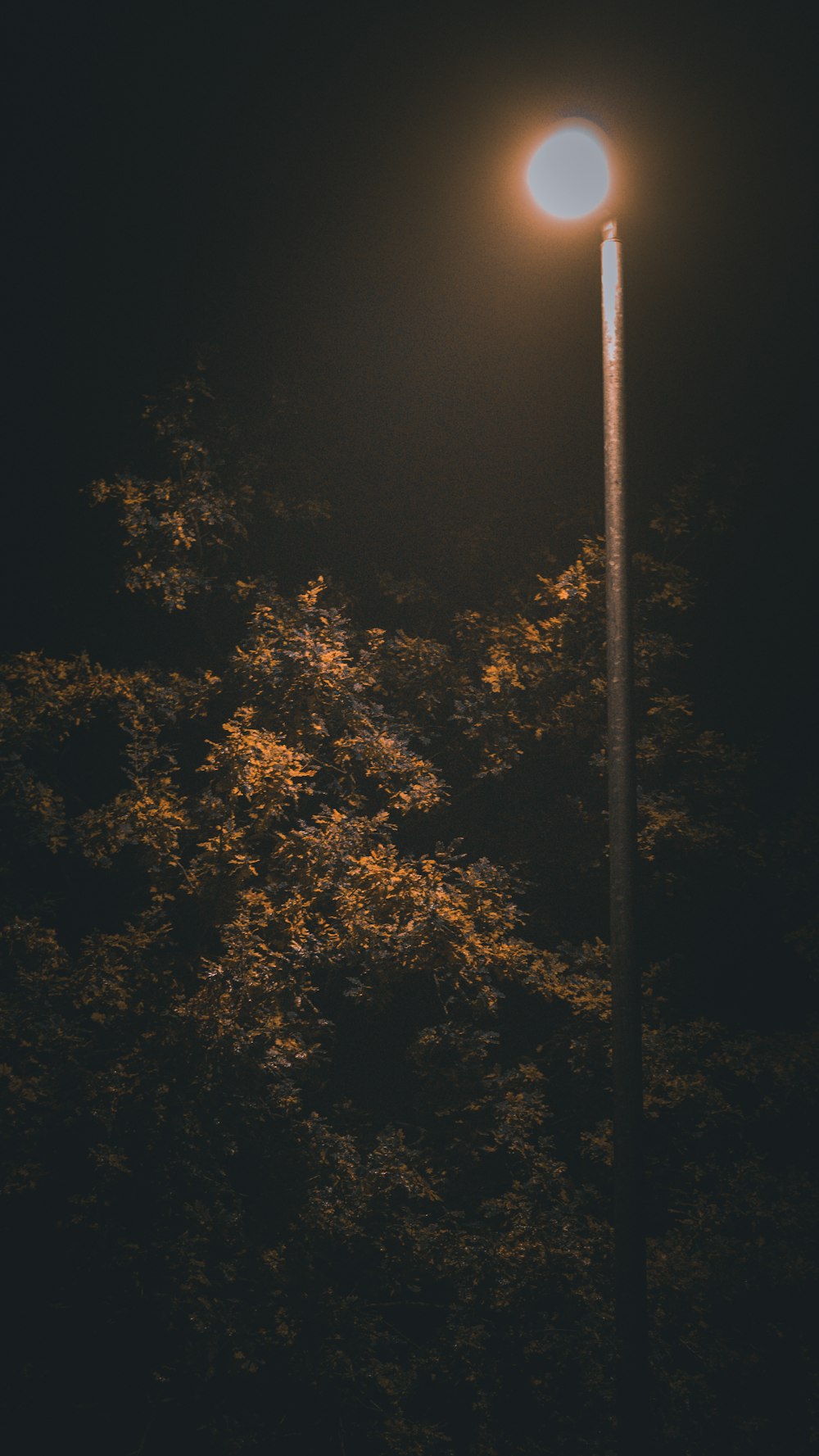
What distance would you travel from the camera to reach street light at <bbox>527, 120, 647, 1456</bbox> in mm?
4184

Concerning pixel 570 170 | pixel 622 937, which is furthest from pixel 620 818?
pixel 570 170

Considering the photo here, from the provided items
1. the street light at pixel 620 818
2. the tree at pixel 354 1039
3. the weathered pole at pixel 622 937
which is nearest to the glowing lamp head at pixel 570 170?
the street light at pixel 620 818

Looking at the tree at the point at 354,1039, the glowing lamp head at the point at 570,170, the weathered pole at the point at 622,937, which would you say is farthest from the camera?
the tree at the point at 354,1039

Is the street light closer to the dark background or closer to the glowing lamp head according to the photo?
the glowing lamp head

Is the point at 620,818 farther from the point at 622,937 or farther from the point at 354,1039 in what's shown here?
the point at 354,1039

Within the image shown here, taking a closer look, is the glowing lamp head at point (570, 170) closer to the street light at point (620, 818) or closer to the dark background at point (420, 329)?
the street light at point (620, 818)

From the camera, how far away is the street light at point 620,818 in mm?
4184

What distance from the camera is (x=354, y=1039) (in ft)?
30.1

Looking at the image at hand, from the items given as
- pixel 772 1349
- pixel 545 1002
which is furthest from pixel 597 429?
pixel 772 1349

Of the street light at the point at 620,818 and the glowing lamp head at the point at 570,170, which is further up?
the glowing lamp head at the point at 570,170

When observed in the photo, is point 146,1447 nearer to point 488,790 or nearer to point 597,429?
point 488,790

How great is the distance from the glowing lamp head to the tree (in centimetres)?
470

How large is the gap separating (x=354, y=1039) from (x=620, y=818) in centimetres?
546

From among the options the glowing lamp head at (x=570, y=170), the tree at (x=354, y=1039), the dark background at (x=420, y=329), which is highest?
the dark background at (x=420, y=329)
